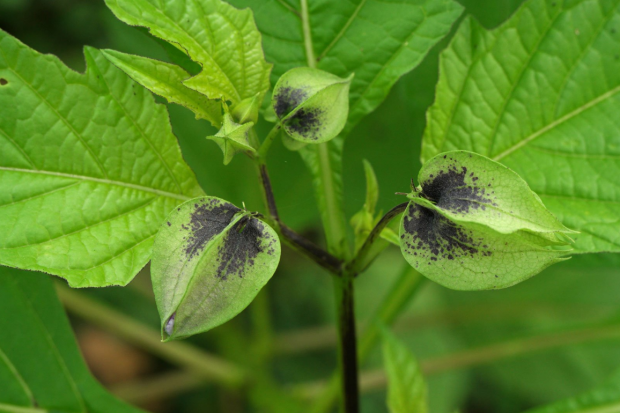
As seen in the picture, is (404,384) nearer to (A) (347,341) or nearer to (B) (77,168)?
(A) (347,341)

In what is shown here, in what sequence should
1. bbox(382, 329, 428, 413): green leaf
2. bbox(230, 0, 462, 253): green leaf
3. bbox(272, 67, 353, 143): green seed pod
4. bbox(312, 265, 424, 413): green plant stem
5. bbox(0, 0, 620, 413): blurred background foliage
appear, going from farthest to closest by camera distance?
bbox(0, 0, 620, 413): blurred background foliage
bbox(312, 265, 424, 413): green plant stem
bbox(382, 329, 428, 413): green leaf
bbox(230, 0, 462, 253): green leaf
bbox(272, 67, 353, 143): green seed pod

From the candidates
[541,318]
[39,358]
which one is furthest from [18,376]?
[541,318]

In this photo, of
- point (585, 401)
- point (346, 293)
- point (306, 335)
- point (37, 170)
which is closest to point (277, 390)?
point (306, 335)

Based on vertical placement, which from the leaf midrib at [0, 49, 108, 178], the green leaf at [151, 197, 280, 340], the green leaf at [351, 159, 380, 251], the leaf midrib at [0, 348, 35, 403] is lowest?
the leaf midrib at [0, 348, 35, 403]

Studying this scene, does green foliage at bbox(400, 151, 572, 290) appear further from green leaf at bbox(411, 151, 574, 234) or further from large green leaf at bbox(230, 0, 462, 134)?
large green leaf at bbox(230, 0, 462, 134)

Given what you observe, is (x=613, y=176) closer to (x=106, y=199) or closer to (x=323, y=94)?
(x=323, y=94)

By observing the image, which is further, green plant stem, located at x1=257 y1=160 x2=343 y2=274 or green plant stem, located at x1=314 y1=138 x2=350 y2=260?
green plant stem, located at x1=314 y1=138 x2=350 y2=260

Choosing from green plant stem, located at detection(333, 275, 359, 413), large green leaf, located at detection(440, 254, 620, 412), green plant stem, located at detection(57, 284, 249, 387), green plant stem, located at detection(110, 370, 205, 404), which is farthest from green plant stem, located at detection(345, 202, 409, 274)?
large green leaf, located at detection(440, 254, 620, 412)
